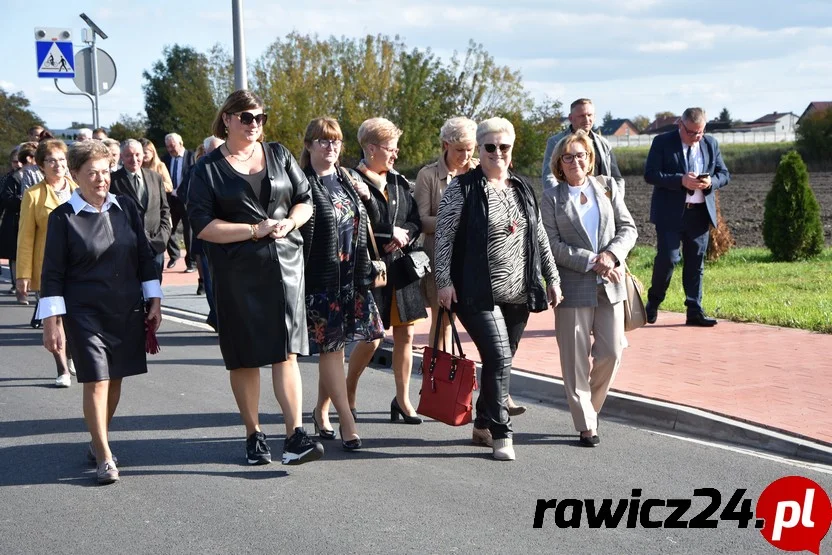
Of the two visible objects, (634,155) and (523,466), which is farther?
(634,155)

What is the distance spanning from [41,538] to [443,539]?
6.10 ft

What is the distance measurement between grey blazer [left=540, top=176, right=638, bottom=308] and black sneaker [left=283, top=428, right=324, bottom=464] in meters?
1.78

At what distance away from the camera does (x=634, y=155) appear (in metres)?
69.8

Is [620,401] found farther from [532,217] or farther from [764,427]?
[532,217]

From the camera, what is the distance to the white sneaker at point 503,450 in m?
6.14

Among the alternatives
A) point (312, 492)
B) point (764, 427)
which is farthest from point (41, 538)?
point (764, 427)

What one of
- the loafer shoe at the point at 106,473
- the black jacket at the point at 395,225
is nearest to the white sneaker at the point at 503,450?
the black jacket at the point at 395,225

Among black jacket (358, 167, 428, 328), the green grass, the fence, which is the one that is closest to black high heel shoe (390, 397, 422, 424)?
black jacket (358, 167, 428, 328)

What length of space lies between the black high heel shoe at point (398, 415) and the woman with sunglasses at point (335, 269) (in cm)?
68

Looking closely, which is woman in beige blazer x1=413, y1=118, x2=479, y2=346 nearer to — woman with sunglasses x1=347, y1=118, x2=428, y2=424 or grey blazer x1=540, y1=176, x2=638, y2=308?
woman with sunglasses x1=347, y1=118, x2=428, y2=424

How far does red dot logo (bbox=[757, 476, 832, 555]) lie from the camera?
472 cm

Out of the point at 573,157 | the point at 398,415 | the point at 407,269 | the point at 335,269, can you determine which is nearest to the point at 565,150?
the point at 573,157

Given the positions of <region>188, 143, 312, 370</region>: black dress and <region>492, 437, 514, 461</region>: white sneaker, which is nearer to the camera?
<region>188, 143, 312, 370</region>: black dress

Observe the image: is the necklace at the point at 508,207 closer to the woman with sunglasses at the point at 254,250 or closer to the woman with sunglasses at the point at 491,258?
the woman with sunglasses at the point at 491,258
